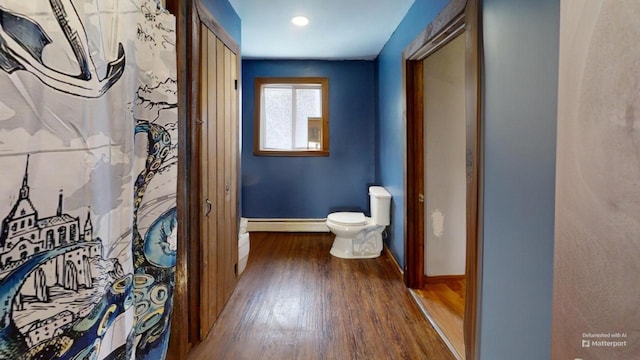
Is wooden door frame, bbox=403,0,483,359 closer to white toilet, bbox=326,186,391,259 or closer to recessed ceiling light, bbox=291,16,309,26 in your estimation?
white toilet, bbox=326,186,391,259

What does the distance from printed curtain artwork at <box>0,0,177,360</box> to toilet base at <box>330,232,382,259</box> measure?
8.07 ft

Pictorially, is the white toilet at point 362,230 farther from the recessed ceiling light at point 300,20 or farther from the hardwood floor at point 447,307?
the recessed ceiling light at point 300,20

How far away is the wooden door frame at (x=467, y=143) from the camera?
1.45 meters

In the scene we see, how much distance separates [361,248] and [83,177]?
2.96 meters

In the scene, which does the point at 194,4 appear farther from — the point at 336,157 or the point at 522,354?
the point at 336,157

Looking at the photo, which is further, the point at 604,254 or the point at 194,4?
the point at 194,4

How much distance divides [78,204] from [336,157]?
12.0 ft

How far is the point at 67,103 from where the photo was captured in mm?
720

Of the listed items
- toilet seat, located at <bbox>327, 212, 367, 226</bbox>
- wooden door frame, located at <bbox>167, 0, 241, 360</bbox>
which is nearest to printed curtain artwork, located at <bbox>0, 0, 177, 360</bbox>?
wooden door frame, located at <bbox>167, 0, 241, 360</bbox>

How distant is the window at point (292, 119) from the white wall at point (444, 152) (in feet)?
6.13

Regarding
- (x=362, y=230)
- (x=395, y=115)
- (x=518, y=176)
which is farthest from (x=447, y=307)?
(x=395, y=115)

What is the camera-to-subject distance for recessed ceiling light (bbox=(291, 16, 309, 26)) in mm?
2779

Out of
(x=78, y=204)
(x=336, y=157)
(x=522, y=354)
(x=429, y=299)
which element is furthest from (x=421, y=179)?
(x=78, y=204)

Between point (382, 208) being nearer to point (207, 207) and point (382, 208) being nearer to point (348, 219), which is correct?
point (348, 219)
